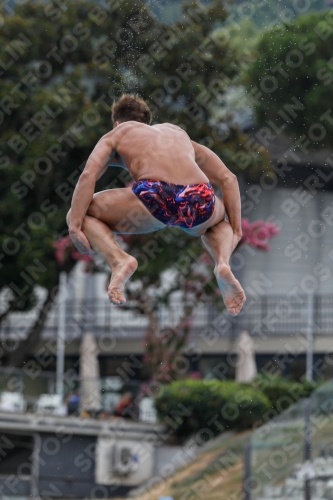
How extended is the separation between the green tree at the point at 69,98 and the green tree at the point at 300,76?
97.1 inches

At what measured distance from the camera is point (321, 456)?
15484mm

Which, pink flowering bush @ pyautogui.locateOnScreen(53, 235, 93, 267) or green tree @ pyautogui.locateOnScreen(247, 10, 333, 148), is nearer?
pink flowering bush @ pyautogui.locateOnScreen(53, 235, 93, 267)

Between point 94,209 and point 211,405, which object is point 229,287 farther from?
point 211,405

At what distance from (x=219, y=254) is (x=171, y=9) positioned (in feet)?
47.0

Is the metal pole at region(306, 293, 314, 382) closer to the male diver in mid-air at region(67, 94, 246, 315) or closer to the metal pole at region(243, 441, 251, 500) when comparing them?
the metal pole at region(243, 441, 251, 500)

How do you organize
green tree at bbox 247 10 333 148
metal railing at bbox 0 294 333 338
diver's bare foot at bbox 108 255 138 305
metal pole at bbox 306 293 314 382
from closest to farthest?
diver's bare foot at bbox 108 255 138 305
green tree at bbox 247 10 333 148
metal pole at bbox 306 293 314 382
metal railing at bbox 0 294 333 338

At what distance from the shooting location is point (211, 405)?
20.1 meters

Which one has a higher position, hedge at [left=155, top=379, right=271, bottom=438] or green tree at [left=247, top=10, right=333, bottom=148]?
green tree at [left=247, top=10, right=333, bottom=148]

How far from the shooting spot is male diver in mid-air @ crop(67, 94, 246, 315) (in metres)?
7.07

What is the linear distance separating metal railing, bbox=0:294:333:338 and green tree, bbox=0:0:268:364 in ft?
13.7

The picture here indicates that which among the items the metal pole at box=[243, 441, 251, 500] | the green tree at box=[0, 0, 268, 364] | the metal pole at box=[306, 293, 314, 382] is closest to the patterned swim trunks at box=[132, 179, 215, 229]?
the metal pole at box=[243, 441, 251, 500]

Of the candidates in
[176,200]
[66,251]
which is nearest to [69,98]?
[66,251]

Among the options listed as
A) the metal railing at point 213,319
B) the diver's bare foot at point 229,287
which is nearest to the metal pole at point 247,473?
the metal railing at point 213,319

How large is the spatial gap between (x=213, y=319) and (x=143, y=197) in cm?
2089
